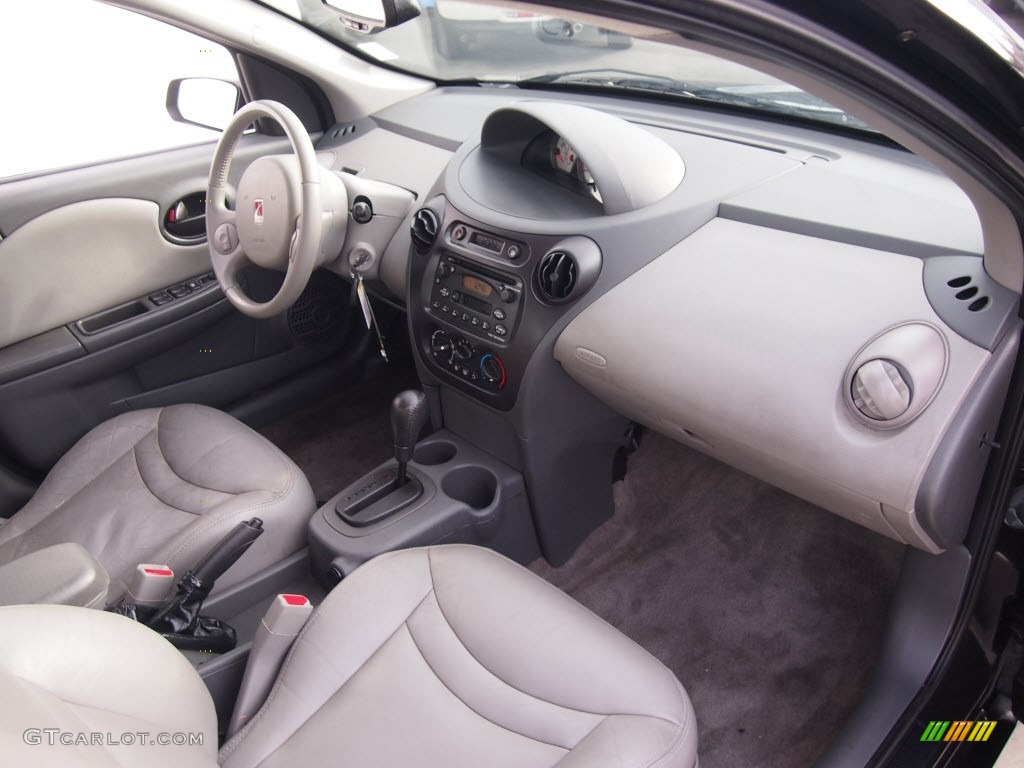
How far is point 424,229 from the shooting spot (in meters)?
1.66

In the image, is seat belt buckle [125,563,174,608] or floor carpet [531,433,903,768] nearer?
seat belt buckle [125,563,174,608]

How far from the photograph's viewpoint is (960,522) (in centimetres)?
115

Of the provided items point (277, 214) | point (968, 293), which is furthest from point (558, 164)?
point (968, 293)

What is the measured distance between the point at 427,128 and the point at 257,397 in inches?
Result: 36.8

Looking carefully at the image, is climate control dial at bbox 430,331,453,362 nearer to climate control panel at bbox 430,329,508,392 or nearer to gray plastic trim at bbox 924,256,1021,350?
climate control panel at bbox 430,329,508,392

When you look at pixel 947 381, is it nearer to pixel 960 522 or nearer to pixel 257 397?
pixel 960 522

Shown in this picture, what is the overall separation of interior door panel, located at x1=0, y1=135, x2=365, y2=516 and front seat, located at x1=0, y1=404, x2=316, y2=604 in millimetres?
280

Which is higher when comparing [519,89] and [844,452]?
[519,89]

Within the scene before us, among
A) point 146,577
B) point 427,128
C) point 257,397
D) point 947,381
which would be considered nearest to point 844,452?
point 947,381

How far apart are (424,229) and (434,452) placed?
20.3 inches

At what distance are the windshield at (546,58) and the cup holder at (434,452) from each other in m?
0.93

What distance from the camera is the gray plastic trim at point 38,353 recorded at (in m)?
1.81

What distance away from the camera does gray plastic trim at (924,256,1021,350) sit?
985 millimetres

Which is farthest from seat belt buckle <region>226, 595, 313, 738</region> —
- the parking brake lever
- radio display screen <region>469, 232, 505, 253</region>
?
radio display screen <region>469, 232, 505, 253</region>
